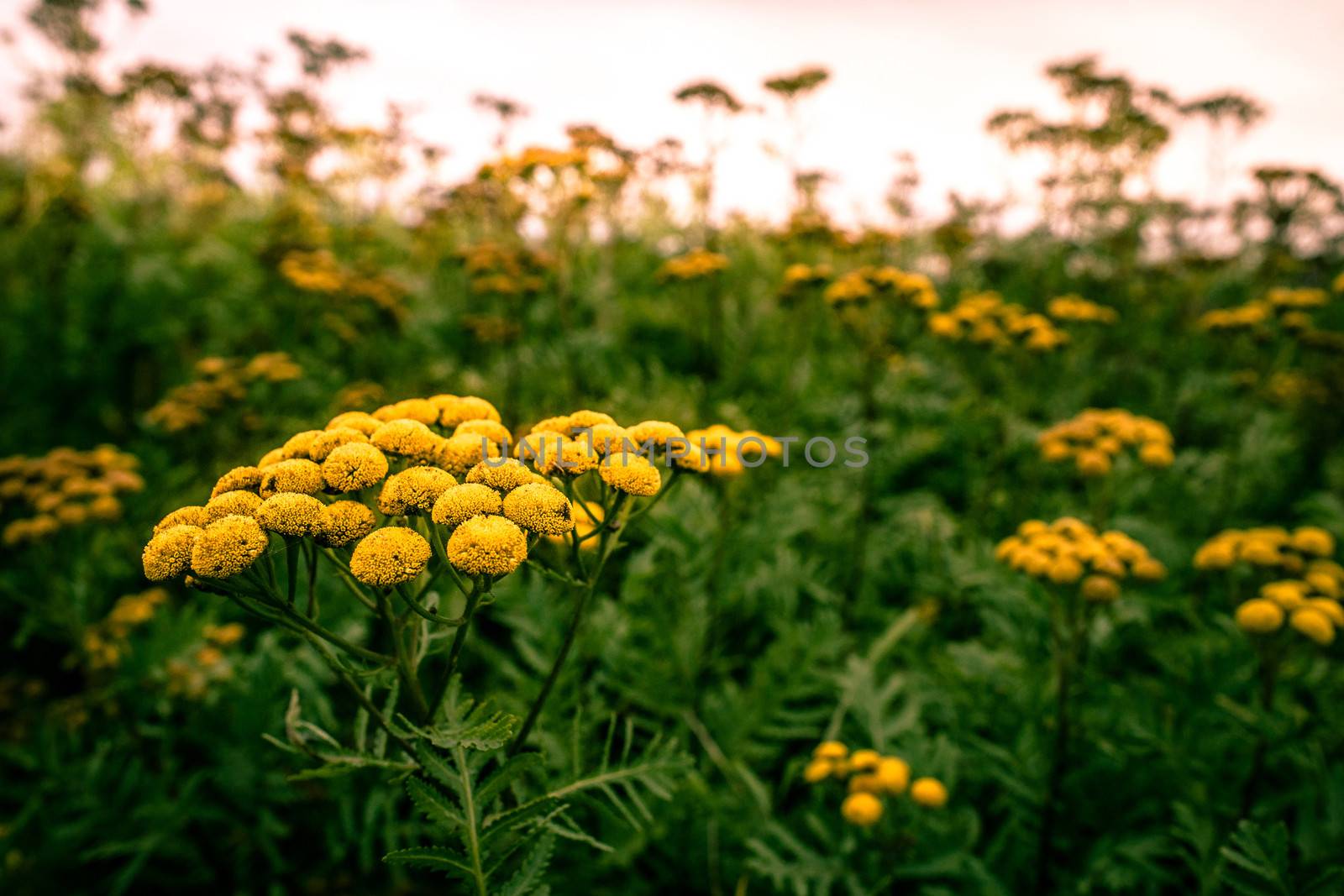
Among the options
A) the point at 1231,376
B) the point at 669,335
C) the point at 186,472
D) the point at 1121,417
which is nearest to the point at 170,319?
the point at 186,472

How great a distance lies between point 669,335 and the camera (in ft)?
20.3

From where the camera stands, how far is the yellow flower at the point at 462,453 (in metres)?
1.59

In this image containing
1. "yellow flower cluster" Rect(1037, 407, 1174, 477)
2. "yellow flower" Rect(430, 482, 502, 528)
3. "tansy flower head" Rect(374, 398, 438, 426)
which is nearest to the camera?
"yellow flower" Rect(430, 482, 502, 528)

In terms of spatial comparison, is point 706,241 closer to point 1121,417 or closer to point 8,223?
point 1121,417

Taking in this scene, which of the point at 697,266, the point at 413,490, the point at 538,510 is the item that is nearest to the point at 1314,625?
the point at 538,510

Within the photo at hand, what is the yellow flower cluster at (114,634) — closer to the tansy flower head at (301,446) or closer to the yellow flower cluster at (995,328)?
the tansy flower head at (301,446)

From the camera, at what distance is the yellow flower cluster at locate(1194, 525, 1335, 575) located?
8.71 ft

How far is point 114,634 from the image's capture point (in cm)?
287

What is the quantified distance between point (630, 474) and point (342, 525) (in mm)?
576

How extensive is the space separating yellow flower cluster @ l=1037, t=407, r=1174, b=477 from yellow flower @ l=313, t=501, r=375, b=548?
9.72ft

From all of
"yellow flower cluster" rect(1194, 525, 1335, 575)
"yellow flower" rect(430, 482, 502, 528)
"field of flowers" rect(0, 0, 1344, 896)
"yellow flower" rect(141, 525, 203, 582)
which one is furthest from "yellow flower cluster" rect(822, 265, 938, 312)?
"yellow flower" rect(141, 525, 203, 582)

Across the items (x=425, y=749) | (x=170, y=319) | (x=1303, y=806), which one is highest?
(x=170, y=319)

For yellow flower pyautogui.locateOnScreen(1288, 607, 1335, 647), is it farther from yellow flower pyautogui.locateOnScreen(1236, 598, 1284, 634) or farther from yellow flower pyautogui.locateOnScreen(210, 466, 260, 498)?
yellow flower pyautogui.locateOnScreen(210, 466, 260, 498)

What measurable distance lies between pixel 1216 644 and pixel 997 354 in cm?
192
